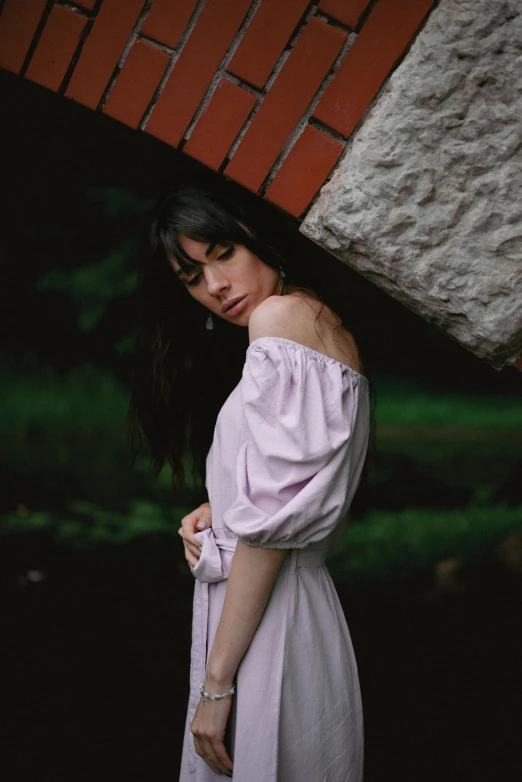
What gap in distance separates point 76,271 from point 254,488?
1.83 m

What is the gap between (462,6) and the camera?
49.9 inches

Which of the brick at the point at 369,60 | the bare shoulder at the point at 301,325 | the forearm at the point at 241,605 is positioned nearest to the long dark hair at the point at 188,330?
the bare shoulder at the point at 301,325

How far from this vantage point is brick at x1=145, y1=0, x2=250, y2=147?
1378 mm

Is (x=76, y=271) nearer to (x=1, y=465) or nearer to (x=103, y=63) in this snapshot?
(x=1, y=465)

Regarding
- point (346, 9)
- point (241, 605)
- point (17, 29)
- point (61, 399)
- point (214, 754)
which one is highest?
point (346, 9)

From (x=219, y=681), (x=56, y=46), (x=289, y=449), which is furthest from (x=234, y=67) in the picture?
(x=219, y=681)

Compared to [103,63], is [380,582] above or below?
below

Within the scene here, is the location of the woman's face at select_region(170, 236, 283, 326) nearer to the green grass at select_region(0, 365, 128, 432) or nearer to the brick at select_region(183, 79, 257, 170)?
the brick at select_region(183, 79, 257, 170)

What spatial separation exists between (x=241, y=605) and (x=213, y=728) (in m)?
0.31

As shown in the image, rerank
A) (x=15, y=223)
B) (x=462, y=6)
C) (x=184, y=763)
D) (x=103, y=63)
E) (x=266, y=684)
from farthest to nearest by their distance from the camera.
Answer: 1. (x=15, y=223)
2. (x=184, y=763)
3. (x=266, y=684)
4. (x=103, y=63)
5. (x=462, y=6)

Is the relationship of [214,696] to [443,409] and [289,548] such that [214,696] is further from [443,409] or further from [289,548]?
→ [443,409]

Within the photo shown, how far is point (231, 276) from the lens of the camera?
1.71 meters

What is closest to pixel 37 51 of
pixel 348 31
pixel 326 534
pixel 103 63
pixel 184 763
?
pixel 103 63

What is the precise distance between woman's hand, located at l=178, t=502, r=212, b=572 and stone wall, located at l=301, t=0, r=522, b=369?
2.98 feet
